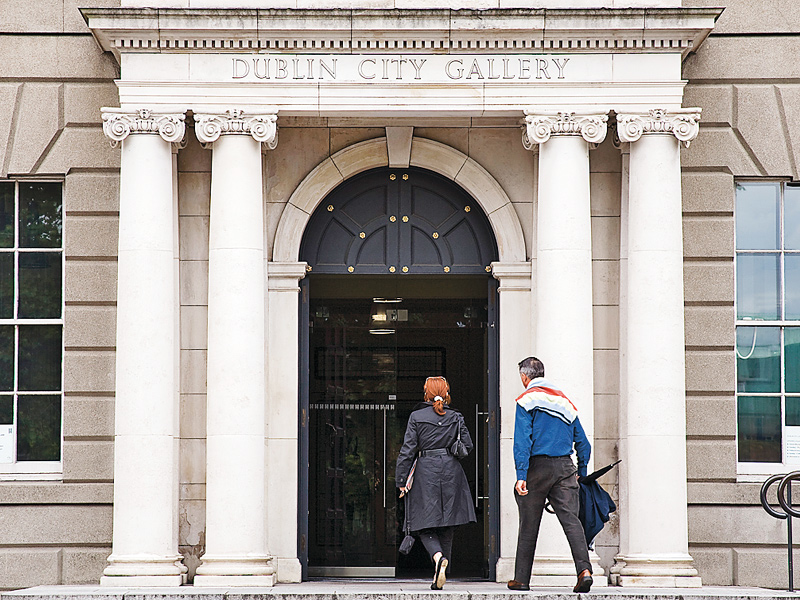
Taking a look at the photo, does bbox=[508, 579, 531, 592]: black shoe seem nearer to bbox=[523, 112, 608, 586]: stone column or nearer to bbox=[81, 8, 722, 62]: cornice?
bbox=[523, 112, 608, 586]: stone column

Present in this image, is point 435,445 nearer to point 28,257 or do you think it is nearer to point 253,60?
point 253,60

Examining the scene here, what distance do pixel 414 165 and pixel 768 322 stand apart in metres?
4.63

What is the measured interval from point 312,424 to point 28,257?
3.97 metres

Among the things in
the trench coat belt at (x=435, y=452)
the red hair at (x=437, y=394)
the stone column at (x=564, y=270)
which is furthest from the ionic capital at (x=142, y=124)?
the trench coat belt at (x=435, y=452)

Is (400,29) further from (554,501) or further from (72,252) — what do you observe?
(554,501)

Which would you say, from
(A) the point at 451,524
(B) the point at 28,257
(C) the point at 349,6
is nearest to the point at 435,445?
(A) the point at 451,524

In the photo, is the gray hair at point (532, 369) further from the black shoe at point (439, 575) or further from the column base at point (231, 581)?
the column base at point (231, 581)

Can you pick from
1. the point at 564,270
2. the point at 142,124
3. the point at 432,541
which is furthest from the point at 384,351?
the point at 142,124

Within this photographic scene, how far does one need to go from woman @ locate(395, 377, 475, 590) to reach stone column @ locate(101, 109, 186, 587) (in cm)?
277

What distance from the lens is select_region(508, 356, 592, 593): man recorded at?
33.9ft

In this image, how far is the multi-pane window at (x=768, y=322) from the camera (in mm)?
13977

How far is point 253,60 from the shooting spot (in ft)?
41.6

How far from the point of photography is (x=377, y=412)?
591 inches

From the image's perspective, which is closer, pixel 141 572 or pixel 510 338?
pixel 141 572
